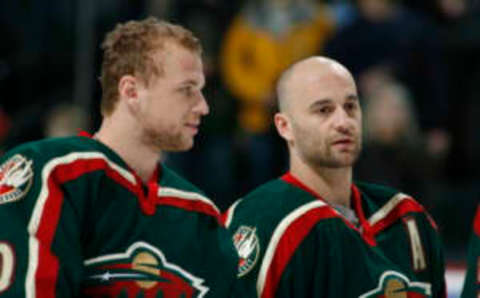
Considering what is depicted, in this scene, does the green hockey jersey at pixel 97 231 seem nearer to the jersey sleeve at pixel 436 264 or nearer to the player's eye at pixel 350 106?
the player's eye at pixel 350 106

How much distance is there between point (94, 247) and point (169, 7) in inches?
150

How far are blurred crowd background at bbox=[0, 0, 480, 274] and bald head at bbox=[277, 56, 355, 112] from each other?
7.87ft

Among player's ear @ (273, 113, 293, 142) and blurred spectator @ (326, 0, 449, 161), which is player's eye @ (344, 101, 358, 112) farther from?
blurred spectator @ (326, 0, 449, 161)

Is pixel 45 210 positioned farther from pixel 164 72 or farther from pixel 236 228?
pixel 236 228

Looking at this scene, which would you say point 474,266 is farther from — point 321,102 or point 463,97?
point 463,97

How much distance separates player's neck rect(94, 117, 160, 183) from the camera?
291 centimetres

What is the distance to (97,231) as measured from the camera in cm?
275

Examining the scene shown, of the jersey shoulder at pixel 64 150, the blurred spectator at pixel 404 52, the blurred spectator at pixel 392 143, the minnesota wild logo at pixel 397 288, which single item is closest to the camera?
the jersey shoulder at pixel 64 150

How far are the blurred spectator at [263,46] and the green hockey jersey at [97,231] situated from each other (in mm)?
3540

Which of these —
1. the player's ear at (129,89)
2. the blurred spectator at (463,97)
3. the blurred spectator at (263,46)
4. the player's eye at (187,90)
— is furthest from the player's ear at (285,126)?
the blurred spectator at (463,97)

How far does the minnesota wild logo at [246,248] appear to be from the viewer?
3.24 metres

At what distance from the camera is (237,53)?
6594mm

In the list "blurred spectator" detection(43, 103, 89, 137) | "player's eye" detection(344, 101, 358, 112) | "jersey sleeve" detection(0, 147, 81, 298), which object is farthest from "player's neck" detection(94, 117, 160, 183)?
"blurred spectator" detection(43, 103, 89, 137)

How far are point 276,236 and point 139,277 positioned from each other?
0.61m
